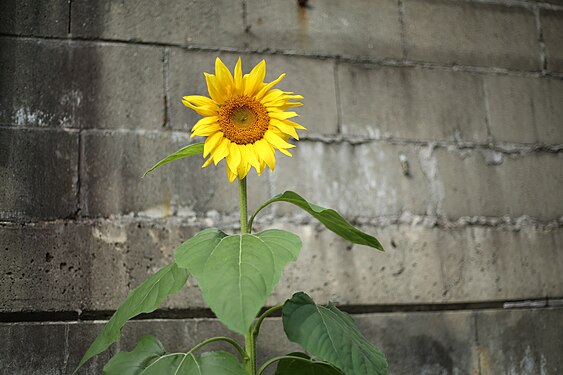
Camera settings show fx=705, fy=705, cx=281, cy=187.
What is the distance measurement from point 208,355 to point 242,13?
4.60ft

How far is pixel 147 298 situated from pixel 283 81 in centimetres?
120

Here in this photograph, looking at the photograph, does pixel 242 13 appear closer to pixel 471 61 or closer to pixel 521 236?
pixel 471 61

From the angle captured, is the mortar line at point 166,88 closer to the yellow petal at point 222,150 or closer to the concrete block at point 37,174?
the concrete block at point 37,174

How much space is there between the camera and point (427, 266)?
2.51 meters

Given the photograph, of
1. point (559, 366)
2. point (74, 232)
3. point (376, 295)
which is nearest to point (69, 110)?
point (74, 232)

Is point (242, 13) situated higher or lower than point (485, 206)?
higher

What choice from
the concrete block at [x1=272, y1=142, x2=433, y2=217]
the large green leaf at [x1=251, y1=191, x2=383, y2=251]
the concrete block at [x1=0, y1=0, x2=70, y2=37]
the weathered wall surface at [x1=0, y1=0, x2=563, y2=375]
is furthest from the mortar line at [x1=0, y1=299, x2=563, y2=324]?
the concrete block at [x1=0, y1=0, x2=70, y2=37]

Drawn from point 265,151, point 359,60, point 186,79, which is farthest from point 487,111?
point 265,151

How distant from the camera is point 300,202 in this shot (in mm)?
1624

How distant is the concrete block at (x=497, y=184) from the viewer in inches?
103

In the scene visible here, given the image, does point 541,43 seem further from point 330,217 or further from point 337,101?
point 330,217

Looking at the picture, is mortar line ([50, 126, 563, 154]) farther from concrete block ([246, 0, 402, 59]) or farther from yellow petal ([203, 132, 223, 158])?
yellow petal ([203, 132, 223, 158])

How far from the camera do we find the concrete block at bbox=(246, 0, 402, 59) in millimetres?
2586

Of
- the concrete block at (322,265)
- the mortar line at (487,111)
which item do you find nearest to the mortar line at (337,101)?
the concrete block at (322,265)
